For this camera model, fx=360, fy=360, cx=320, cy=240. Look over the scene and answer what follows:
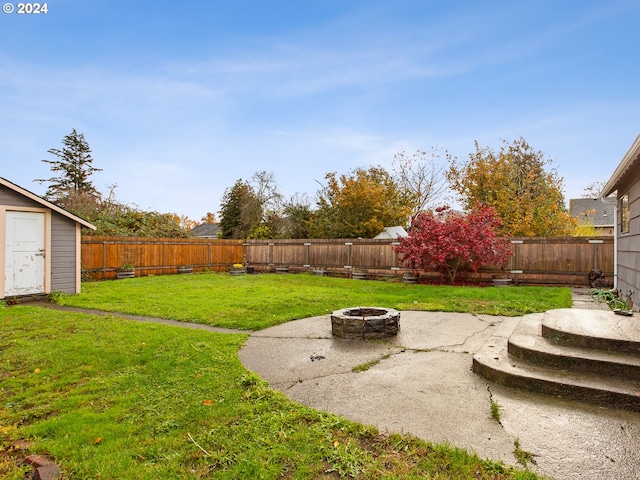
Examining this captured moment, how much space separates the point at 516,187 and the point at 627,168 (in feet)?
44.8

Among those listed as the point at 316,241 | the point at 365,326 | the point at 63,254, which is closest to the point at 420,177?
the point at 316,241

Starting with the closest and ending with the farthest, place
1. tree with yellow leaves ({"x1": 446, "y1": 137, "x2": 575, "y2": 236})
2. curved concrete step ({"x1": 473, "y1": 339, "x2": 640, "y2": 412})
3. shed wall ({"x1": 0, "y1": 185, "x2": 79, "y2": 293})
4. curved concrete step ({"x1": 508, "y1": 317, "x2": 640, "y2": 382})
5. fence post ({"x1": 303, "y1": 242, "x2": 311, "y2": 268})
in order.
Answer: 1. curved concrete step ({"x1": 473, "y1": 339, "x2": 640, "y2": 412})
2. curved concrete step ({"x1": 508, "y1": 317, "x2": 640, "y2": 382})
3. shed wall ({"x1": 0, "y1": 185, "x2": 79, "y2": 293})
4. fence post ({"x1": 303, "y1": 242, "x2": 311, "y2": 268})
5. tree with yellow leaves ({"x1": 446, "y1": 137, "x2": 575, "y2": 236})

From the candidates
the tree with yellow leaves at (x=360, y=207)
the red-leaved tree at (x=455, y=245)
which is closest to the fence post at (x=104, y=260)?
the red-leaved tree at (x=455, y=245)

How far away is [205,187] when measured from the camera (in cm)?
2827

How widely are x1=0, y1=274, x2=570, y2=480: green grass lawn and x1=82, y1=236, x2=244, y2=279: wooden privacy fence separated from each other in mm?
8273

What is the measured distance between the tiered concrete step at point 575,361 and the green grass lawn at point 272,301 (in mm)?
3049

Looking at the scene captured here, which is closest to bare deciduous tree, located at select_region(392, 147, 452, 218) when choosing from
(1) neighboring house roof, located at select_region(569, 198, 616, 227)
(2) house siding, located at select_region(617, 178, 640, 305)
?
(1) neighboring house roof, located at select_region(569, 198, 616, 227)

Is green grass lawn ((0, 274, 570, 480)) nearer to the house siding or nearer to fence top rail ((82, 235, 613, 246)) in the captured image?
the house siding

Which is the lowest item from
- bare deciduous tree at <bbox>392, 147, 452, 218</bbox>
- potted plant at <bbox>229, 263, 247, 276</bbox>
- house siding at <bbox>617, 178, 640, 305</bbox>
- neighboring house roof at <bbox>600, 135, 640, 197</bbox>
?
potted plant at <bbox>229, 263, 247, 276</bbox>

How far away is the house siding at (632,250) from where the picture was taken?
657cm

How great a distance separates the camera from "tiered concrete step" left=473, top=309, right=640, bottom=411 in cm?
316

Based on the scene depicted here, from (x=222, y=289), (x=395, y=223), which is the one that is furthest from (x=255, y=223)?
(x=222, y=289)

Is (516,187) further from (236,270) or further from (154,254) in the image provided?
(154,254)

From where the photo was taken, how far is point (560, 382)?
10.7 ft
